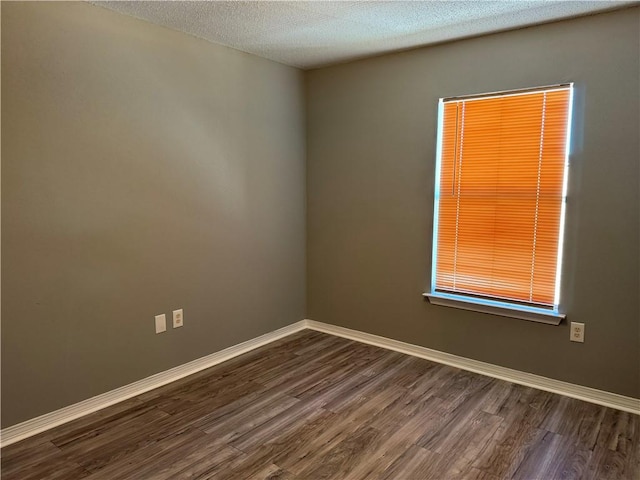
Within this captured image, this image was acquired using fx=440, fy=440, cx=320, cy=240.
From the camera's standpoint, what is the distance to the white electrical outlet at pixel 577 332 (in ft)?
8.78

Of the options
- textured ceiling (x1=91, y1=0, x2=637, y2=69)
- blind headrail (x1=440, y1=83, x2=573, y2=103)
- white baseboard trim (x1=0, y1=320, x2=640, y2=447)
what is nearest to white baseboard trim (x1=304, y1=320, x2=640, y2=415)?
white baseboard trim (x1=0, y1=320, x2=640, y2=447)

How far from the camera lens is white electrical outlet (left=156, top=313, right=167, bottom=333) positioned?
2832 mm

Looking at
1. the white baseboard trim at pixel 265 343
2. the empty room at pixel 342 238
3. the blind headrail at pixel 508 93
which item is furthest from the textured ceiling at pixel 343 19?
the white baseboard trim at pixel 265 343

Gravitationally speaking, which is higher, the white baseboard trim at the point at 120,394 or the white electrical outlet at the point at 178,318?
the white electrical outlet at the point at 178,318

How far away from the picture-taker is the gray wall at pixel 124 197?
2193 mm

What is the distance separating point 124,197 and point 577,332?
2.84m

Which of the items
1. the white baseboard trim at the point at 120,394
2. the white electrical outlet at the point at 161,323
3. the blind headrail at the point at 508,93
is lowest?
the white baseboard trim at the point at 120,394

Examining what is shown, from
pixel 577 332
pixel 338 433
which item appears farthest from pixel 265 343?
pixel 577 332

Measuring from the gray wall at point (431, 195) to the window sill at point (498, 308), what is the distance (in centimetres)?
6

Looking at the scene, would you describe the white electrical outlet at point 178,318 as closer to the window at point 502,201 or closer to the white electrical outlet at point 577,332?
the window at point 502,201

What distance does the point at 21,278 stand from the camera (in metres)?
2.20

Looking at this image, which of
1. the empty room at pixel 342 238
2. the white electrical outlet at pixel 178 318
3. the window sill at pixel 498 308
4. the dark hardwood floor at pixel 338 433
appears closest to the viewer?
the dark hardwood floor at pixel 338 433

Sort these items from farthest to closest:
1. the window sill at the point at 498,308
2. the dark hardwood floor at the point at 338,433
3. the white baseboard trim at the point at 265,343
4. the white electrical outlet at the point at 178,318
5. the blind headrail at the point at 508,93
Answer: the white electrical outlet at the point at 178,318, the window sill at the point at 498,308, the blind headrail at the point at 508,93, the white baseboard trim at the point at 265,343, the dark hardwood floor at the point at 338,433

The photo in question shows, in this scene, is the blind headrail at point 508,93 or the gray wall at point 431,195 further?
the blind headrail at point 508,93
